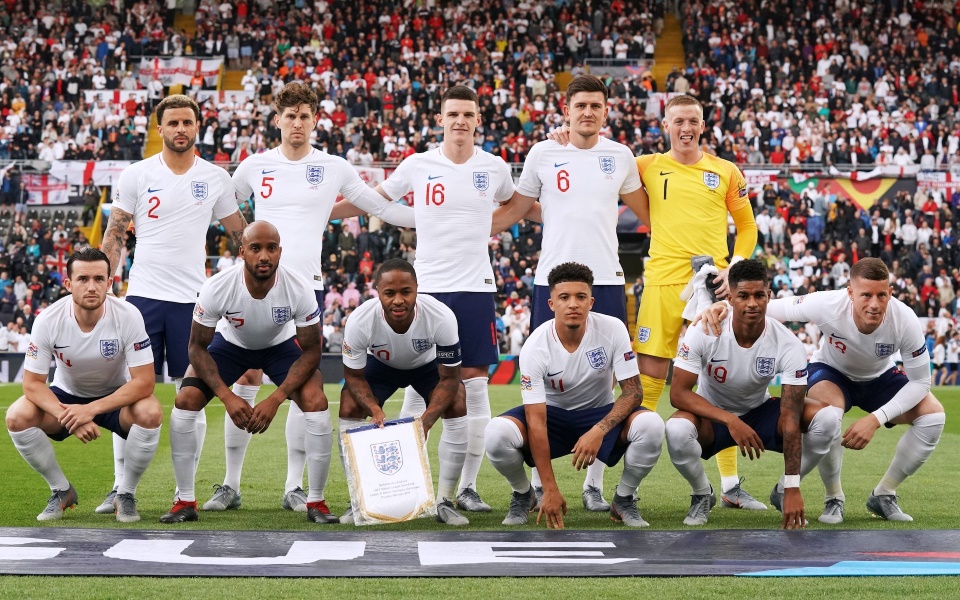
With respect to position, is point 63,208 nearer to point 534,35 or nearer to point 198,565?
point 534,35

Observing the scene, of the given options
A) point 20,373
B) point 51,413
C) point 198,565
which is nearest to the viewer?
point 198,565

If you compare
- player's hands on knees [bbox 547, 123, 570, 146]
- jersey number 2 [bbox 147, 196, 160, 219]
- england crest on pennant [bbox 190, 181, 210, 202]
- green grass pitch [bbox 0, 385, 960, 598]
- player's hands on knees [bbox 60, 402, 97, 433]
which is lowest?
green grass pitch [bbox 0, 385, 960, 598]

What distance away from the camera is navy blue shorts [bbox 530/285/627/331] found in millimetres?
7324

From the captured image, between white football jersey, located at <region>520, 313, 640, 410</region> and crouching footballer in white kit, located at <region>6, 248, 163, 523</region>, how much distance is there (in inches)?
86.4

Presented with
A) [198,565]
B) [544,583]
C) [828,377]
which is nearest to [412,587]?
[544,583]

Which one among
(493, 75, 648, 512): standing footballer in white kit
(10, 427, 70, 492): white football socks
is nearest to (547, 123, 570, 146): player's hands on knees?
(493, 75, 648, 512): standing footballer in white kit

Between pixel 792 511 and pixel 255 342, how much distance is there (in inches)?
128

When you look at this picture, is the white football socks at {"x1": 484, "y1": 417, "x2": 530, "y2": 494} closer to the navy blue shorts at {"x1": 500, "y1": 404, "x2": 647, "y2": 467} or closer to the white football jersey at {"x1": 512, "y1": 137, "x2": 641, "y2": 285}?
the navy blue shorts at {"x1": 500, "y1": 404, "x2": 647, "y2": 467}

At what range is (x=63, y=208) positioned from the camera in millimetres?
26391

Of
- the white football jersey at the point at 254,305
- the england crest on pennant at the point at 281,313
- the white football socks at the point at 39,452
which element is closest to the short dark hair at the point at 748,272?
the white football jersey at the point at 254,305

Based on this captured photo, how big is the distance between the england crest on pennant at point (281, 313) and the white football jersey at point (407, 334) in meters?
0.35

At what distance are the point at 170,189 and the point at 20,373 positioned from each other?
52.2ft

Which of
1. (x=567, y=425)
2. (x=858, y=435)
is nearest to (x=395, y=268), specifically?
(x=567, y=425)

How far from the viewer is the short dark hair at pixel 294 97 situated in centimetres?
734
